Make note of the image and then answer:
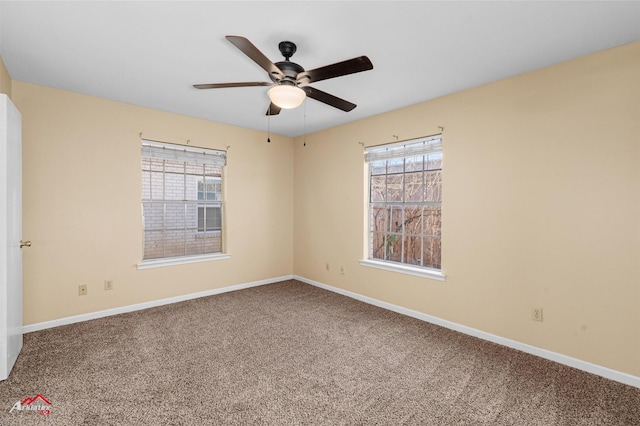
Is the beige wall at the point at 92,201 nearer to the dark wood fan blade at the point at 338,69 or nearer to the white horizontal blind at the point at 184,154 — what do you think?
the white horizontal blind at the point at 184,154

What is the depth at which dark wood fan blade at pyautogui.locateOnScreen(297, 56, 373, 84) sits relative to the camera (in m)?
1.86

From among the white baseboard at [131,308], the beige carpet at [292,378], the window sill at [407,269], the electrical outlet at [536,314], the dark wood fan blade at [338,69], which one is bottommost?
the beige carpet at [292,378]

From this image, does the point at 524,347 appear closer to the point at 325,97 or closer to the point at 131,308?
the point at 325,97

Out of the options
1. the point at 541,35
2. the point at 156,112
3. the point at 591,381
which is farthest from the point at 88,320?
the point at 541,35

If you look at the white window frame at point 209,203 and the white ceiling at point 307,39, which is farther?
the white window frame at point 209,203

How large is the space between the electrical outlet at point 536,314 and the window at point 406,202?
1.01 metres

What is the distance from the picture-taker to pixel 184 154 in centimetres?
417

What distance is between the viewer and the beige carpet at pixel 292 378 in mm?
1920

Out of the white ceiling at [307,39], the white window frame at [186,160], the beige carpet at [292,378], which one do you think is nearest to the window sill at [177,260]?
the white window frame at [186,160]

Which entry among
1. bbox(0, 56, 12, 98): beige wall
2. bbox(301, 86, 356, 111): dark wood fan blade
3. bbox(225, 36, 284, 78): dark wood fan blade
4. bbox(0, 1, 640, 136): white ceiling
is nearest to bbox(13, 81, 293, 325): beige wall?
bbox(0, 56, 12, 98): beige wall

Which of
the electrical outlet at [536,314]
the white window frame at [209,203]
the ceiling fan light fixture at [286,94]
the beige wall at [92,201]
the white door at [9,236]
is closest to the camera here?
the ceiling fan light fixture at [286,94]

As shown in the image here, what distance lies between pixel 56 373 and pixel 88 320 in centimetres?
122

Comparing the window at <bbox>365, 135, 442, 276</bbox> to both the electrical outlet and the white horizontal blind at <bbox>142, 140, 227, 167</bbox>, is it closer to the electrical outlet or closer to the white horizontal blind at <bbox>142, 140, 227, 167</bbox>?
the electrical outlet

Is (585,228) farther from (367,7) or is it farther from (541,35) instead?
(367,7)
